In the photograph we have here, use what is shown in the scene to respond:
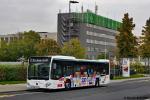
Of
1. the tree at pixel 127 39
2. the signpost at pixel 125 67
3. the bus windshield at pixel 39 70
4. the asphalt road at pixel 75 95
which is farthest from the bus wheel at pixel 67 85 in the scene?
the tree at pixel 127 39

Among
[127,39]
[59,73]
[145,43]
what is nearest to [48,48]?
[145,43]

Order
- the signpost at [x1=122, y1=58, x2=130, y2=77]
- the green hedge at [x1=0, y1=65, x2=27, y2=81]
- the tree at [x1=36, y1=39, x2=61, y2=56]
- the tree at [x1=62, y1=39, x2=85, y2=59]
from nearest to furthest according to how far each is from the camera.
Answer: the green hedge at [x1=0, y1=65, x2=27, y2=81] → the signpost at [x1=122, y1=58, x2=130, y2=77] → the tree at [x1=62, y1=39, x2=85, y2=59] → the tree at [x1=36, y1=39, x2=61, y2=56]

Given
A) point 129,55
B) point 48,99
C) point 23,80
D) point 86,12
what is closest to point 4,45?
point 86,12

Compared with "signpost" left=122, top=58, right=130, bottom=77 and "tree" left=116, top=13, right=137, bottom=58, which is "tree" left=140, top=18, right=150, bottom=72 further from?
"signpost" left=122, top=58, right=130, bottom=77

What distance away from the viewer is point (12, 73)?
138ft

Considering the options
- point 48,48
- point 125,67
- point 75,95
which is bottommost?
point 75,95

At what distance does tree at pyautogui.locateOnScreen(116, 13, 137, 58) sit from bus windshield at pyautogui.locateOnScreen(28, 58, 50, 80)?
47242 millimetres

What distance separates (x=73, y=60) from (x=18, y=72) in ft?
30.2

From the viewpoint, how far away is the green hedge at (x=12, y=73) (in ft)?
133

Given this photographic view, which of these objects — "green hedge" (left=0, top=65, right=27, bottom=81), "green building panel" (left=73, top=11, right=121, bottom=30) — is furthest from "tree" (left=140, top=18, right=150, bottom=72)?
"green building panel" (left=73, top=11, right=121, bottom=30)

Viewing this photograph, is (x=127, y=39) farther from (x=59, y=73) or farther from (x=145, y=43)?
(x=59, y=73)

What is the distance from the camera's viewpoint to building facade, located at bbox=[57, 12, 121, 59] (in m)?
159

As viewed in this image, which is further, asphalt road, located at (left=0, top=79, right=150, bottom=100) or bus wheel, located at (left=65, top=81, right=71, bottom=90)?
bus wheel, located at (left=65, top=81, right=71, bottom=90)

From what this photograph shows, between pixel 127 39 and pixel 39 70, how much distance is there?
47981 millimetres
